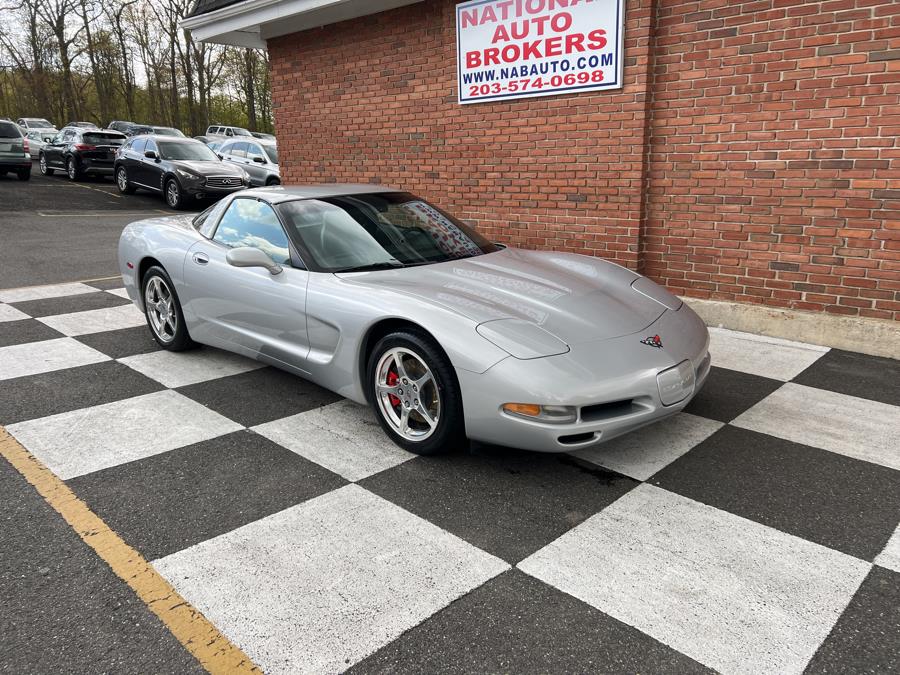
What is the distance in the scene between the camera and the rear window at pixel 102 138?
21250mm

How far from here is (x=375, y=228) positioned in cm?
441

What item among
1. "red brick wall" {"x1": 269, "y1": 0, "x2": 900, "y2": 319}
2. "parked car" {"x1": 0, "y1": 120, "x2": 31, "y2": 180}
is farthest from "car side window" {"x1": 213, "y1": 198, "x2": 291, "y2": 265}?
"parked car" {"x1": 0, "y1": 120, "x2": 31, "y2": 180}

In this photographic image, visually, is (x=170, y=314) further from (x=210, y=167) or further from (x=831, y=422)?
(x=210, y=167)

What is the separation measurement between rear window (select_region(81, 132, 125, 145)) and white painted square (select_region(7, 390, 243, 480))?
20137mm

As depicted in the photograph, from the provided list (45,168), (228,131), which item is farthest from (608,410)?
(228,131)

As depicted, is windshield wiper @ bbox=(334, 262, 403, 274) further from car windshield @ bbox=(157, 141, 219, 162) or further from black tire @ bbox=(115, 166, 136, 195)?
black tire @ bbox=(115, 166, 136, 195)

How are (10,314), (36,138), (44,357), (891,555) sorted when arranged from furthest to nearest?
(36,138)
(10,314)
(44,357)
(891,555)

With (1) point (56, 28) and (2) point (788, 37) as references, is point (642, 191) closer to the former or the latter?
(2) point (788, 37)

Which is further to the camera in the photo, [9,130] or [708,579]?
[9,130]

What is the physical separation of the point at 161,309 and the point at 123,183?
15.4 m

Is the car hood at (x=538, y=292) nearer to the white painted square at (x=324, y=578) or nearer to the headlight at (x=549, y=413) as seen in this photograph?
the headlight at (x=549, y=413)

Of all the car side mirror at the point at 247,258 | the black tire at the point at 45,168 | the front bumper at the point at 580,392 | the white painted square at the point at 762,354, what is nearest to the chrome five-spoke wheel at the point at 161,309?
the car side mirror at the point at 247,258

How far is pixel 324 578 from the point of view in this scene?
101 inches

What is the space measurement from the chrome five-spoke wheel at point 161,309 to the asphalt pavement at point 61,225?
11.4 feet
